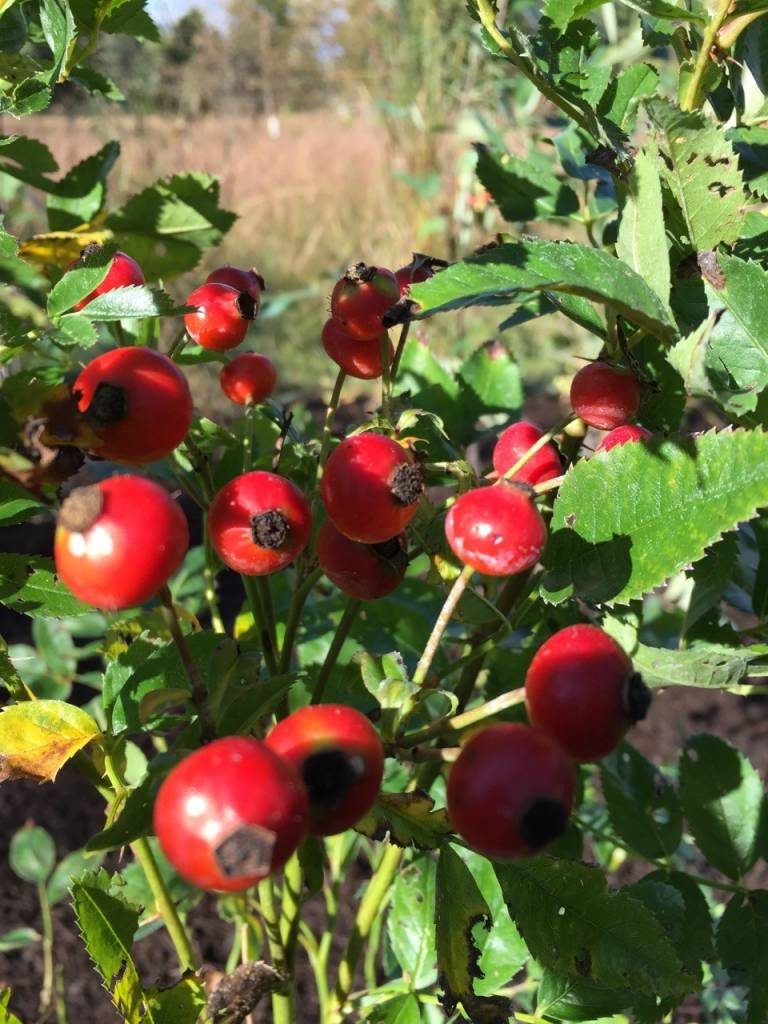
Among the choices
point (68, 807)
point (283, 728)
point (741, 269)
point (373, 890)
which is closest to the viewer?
point (283, 728)

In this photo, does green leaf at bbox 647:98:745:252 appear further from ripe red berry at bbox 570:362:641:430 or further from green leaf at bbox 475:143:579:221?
green leaf at bbox 475:143:579:221

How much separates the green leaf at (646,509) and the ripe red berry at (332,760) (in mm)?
202

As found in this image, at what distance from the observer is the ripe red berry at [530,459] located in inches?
26.4

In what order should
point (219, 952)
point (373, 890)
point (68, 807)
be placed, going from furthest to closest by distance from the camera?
point (68, 807) < point (219, 952) < point (373, 890)

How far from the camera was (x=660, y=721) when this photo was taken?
278cm

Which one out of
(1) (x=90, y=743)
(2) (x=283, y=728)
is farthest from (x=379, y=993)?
(2) (x=283, y=728)

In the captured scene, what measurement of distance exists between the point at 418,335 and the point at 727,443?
510 mm

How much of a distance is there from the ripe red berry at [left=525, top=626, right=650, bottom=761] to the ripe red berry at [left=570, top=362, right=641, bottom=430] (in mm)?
204

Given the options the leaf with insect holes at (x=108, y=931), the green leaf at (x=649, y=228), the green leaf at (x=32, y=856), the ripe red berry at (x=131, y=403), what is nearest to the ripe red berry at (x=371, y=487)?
the ripe red berry at (x=131, y=403)

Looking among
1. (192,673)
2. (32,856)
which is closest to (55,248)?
(192,673)

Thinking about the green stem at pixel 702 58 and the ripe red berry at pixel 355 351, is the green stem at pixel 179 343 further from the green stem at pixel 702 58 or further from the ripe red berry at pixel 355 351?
the green stem at pixel 702 58

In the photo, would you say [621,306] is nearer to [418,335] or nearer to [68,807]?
[418,335]

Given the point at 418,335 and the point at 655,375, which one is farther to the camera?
the point at 418,335

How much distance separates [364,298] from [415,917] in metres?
0.66
